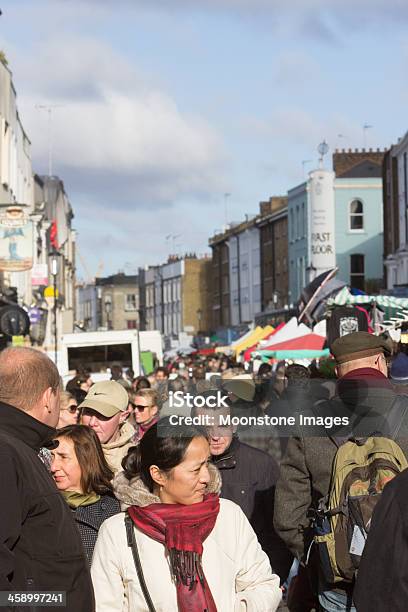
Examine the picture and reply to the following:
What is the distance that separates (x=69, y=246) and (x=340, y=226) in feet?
112

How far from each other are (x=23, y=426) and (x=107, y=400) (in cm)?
385

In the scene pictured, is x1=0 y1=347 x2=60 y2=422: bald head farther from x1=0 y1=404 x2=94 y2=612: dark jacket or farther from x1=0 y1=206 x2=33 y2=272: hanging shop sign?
x1=0 y1=206 x2=33 y2=272: hanging shop sign

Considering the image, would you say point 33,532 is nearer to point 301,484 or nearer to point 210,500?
point 210,500

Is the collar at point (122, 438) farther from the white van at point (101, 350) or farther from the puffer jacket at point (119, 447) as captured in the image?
the white van at point (101, 350)

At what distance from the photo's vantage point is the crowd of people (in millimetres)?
4035

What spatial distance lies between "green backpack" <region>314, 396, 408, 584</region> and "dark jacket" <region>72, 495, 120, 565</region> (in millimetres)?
1019

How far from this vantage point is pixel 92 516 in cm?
604

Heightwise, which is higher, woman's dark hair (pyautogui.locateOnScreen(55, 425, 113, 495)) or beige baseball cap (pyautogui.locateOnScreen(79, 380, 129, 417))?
beige baseball cap (pyautogui.locateOnScreen(79, 380, 129, 417))

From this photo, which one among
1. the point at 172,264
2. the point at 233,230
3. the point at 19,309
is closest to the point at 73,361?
the point at 19,309

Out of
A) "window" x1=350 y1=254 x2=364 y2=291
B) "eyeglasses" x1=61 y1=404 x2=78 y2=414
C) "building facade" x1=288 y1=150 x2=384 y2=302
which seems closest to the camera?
"eyeglasses" x1=61 y1=404 x2=78 y2=414

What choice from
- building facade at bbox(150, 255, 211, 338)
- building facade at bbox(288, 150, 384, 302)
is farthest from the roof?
building facade at bbox(288, 150, 384, 302)

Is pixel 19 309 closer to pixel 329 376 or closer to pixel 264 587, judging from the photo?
pixel 329 376

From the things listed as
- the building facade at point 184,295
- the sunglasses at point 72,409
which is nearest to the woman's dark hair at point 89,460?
the sunglasses at point 72,409

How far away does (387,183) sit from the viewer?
212 feet
